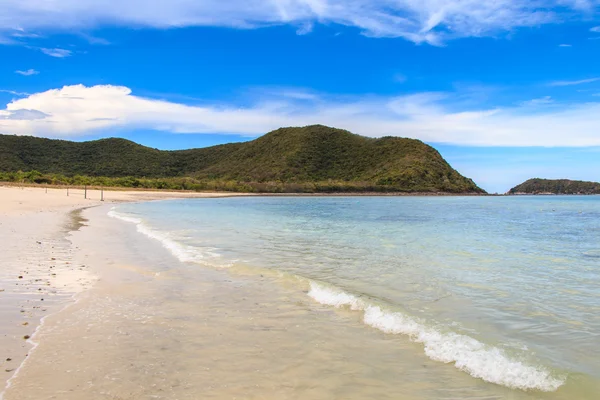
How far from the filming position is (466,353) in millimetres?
5008

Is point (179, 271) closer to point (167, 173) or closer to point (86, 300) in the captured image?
point (86, 300)

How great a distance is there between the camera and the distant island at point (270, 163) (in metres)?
108

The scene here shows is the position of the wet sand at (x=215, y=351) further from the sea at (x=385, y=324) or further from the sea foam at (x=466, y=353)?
the sea foam at (x=466, y=353)

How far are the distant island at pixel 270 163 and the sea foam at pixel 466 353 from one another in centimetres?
9204

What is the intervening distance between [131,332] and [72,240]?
1053 centimetres

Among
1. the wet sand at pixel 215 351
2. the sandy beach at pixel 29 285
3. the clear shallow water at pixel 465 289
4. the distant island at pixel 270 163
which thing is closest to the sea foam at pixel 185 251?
the clear shallow water at pixel 465 289

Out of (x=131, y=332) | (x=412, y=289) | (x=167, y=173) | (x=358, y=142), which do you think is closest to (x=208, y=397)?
(x=131, y=332)

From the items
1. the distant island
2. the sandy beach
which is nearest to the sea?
the sandy beach

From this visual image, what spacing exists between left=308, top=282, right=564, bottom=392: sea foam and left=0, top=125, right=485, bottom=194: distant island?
92.0m

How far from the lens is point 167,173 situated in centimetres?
12481

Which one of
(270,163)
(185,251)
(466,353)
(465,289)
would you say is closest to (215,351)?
(466,353)

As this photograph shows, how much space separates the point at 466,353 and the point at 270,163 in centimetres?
12557

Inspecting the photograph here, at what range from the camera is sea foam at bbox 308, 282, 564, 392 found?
14.2ft

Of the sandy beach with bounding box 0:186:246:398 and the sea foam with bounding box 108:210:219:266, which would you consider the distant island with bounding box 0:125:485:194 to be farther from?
the sandy beach with bounding box 0:186:246:398
